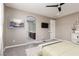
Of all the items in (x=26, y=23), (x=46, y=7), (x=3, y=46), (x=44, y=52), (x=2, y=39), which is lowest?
(x=44, y=52)

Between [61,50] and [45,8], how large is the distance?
73 centimetres

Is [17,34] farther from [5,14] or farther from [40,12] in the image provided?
[40,12]

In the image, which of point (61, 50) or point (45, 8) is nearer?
point (61, 50)

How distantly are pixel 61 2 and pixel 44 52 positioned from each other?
806 millimetres

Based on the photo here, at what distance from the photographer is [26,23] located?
4.15 ft

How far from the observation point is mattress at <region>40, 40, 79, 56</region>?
43.1 inches

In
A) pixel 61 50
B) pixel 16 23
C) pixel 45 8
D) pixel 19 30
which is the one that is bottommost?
pixel 61 50

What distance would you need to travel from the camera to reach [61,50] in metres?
1.13

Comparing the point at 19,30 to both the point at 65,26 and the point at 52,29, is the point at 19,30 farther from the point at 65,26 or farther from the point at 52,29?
the point at 65,26

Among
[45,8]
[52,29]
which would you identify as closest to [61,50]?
[52,29]

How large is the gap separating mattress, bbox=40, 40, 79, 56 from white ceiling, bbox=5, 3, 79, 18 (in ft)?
1.69

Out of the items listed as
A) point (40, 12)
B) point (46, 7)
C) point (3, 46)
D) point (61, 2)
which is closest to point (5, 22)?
point (3, 46)

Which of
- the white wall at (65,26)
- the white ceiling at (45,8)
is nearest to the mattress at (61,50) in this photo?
the white wall at (65,26)

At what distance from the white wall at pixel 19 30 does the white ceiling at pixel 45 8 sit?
0.06 meters
